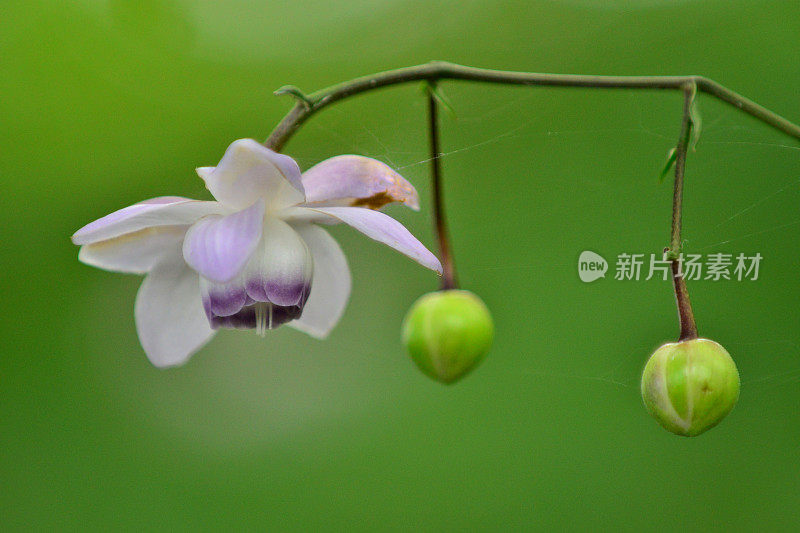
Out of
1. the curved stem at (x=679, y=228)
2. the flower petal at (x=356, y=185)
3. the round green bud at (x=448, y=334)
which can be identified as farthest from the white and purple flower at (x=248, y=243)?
the curved stem at (x=679, y=228)

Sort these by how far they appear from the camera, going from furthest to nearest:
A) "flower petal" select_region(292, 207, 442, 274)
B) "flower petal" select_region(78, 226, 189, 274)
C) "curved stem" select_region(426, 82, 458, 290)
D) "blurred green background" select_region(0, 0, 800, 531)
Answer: "blurred green background" select_region(0, 0, 800, 531)
"flower petal" select_region(78, 226, 189, 274)
"curved stem" select_region(426, 82, 458, 290)
"flower petal" select_region(292, 207, 442, 274)

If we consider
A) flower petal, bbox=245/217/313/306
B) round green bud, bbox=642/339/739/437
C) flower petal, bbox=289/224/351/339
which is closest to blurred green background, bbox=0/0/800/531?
flower petal, bbox=289/224/351/339

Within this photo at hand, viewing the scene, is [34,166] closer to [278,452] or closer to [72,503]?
[72,503]

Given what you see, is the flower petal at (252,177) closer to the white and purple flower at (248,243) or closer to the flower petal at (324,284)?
the white and purple flower at (248,243)

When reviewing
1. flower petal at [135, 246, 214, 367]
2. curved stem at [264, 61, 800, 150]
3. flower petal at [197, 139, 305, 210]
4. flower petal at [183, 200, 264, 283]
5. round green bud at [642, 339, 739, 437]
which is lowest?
round green bud at [642, 339, 739, 437]

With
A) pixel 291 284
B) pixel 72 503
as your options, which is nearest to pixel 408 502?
pixel 72 503

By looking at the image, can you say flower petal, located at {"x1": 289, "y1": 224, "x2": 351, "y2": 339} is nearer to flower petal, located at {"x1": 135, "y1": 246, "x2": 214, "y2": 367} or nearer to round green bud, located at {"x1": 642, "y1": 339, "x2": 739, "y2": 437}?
flower petal, located at {"x1": 135, "y1": 246, "x2": 214, "y2": 367}
